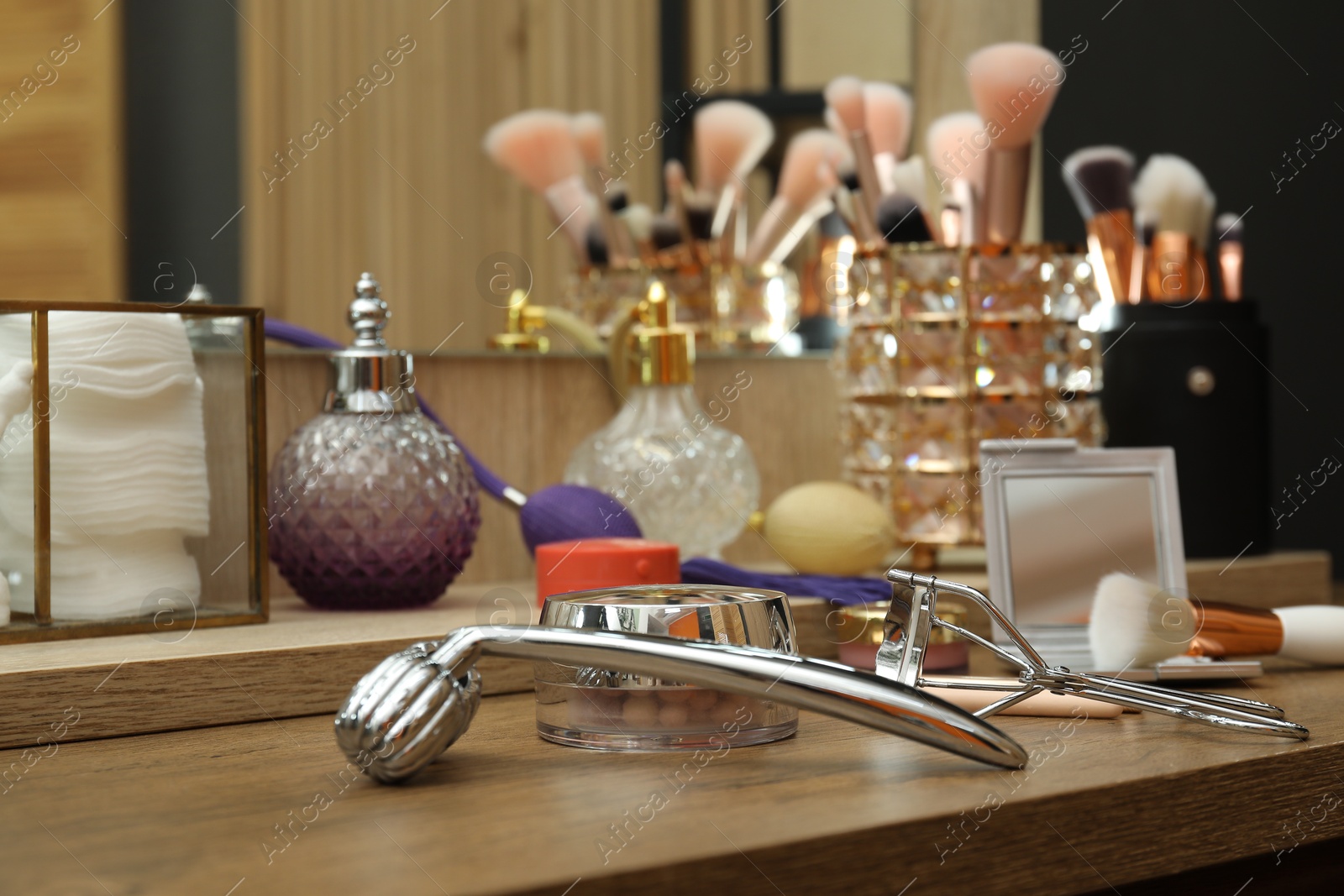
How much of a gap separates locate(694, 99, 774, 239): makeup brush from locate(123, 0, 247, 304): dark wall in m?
0.31

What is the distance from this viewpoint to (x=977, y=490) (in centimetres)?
75

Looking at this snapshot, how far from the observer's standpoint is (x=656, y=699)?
41cm

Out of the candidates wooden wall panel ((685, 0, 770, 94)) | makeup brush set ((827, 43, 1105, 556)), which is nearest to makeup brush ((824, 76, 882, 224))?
makeup brush set ((827, 43, 1105, 556))

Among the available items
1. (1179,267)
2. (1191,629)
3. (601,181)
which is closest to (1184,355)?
(1179,267)

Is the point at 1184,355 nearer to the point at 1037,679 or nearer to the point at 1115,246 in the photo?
the point at 1115,246

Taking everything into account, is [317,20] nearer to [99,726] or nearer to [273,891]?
[99,726]

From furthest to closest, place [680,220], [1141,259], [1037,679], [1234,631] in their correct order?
1. [680,220]
2. [1141,259]
3. [1234,631]
4. [1037,679]

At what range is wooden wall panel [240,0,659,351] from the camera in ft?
2.47

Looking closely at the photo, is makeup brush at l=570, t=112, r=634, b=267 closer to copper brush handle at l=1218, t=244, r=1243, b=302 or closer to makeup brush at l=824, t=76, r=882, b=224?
makeup brush at l=824, t=76, r=882, b=224

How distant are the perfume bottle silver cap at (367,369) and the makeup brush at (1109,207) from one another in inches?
15.9

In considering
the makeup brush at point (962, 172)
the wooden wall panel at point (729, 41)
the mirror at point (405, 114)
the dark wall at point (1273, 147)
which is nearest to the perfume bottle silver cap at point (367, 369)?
the mirror at point (405, 114)

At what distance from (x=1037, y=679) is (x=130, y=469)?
1.17 ft

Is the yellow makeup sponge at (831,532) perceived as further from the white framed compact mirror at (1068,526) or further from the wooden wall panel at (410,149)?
the wooden wall panel at (410,149)

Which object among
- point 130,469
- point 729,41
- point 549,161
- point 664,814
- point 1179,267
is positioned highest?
point 729,41
